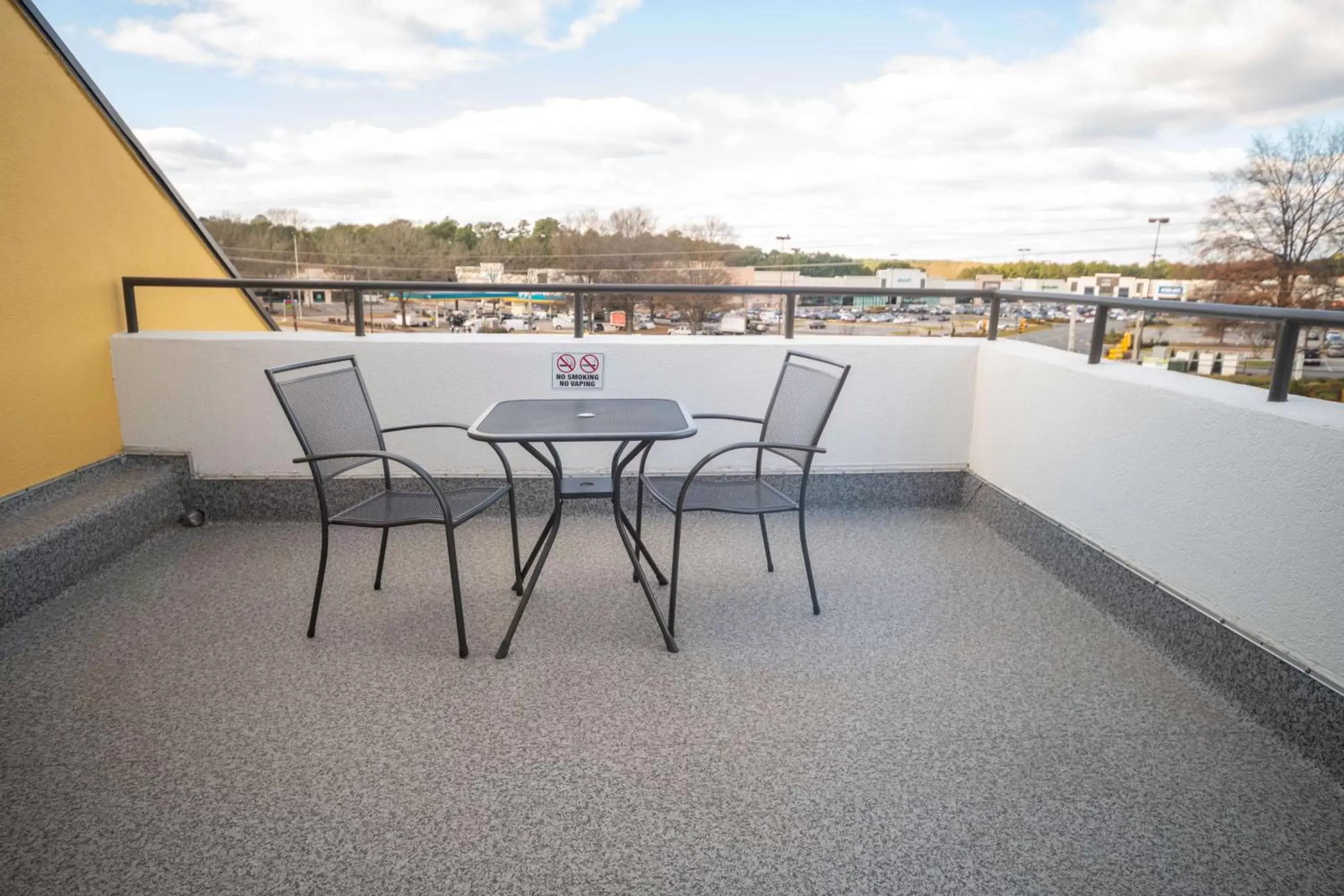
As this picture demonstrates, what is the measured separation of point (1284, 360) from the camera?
6.66 ft

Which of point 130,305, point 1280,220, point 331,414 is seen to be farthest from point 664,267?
point 1280,220

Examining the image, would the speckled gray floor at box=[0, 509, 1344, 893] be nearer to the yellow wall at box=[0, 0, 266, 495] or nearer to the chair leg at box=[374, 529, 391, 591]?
the chair leg at box=[374, 529, 391, 591]

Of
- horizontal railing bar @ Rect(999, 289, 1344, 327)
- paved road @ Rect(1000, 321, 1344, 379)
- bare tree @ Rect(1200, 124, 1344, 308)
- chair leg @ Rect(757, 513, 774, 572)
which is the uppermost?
bare tree @ Rect(1200, 124, 1344, 308)

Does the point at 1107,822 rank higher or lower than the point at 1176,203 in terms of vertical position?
lower

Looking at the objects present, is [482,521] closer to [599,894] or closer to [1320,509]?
[599,894]

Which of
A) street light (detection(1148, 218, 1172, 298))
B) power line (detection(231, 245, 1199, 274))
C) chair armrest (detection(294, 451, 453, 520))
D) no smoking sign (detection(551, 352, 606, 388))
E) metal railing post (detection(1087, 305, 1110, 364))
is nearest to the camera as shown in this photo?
chair armrest (detection(294, 451, 453, 520))

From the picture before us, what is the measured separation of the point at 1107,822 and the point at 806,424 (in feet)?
4.94

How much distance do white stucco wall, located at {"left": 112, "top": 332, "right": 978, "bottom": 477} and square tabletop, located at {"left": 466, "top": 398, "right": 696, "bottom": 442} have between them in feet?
2.65

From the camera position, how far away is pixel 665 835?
1545mm

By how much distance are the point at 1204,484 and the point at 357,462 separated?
2969 millimetres

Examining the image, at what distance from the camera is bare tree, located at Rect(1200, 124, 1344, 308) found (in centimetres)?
2505

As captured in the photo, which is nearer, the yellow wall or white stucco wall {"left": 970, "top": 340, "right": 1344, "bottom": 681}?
white stucco wall {"left": 970, "top": 340, "right": 1344, "bottom": 681}

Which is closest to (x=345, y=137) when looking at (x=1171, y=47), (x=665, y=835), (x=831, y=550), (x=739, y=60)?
(x=739, y=60)

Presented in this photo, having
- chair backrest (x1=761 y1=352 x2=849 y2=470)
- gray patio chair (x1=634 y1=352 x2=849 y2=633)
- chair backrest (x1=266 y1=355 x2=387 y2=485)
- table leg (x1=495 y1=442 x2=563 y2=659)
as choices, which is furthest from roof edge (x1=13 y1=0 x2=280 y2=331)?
chair backrest (x1=761 y1=352 x2=849 y2=470)
